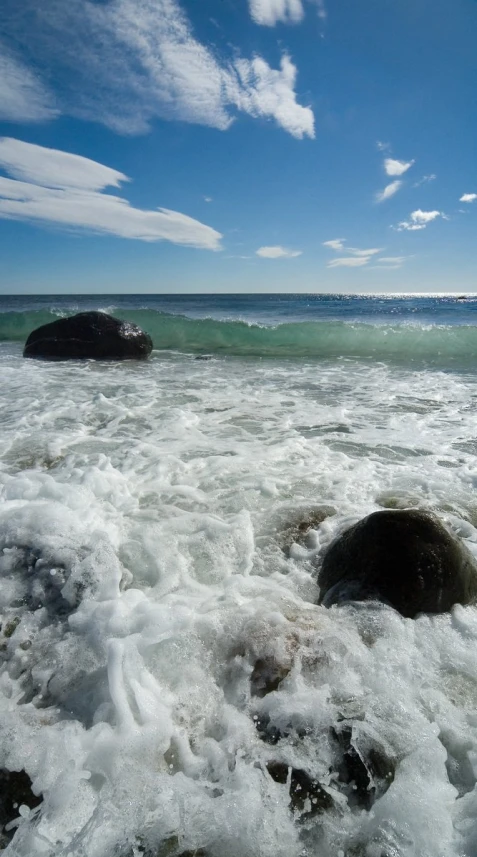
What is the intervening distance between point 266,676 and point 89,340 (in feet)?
40.8

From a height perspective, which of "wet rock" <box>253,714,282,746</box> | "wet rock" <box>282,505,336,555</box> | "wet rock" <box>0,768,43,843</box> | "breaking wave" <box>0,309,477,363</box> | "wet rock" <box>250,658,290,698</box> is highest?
"breaking wave" <box>0,309,477,363</box>

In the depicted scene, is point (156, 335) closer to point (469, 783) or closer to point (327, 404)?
point (327, 404)

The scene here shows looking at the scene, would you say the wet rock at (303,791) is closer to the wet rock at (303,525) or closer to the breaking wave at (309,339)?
the wet rock at (303,525)

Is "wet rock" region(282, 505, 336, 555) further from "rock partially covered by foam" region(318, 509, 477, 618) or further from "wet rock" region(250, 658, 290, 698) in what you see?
"wet rock" region(250, 658, 290, 698)

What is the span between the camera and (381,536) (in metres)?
2.86

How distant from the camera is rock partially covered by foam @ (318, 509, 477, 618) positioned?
2.66 metres

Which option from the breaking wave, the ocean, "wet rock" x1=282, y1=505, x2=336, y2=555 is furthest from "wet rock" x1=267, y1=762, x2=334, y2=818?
the breaking wave

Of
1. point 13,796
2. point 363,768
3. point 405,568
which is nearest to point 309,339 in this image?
point 405,568

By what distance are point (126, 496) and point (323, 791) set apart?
2.80 meters


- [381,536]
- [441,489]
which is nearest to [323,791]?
[381,536]

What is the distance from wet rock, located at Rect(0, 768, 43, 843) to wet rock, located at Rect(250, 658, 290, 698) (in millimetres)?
969

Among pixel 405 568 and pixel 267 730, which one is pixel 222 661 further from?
pixel 405 568

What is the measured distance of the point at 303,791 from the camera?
5.59 ft

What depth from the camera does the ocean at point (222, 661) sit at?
63.6 inches
